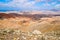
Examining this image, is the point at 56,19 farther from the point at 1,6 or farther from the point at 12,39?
the point at 1,6

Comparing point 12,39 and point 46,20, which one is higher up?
point 46,20

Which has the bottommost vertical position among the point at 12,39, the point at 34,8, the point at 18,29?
the point at 12,39

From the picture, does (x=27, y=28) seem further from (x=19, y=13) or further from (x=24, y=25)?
(x=19, y=13)

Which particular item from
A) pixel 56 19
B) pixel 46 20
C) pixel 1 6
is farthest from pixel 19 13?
pixel 56 19

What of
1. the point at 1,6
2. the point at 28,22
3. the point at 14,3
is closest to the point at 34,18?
the point at 28,22

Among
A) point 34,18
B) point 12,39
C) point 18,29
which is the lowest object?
point 12,39

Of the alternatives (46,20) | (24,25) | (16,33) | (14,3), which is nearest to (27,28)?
(24,25)

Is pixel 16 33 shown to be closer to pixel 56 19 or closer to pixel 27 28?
pixel 27 28

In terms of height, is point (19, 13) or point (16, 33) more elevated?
point (19, 13)
